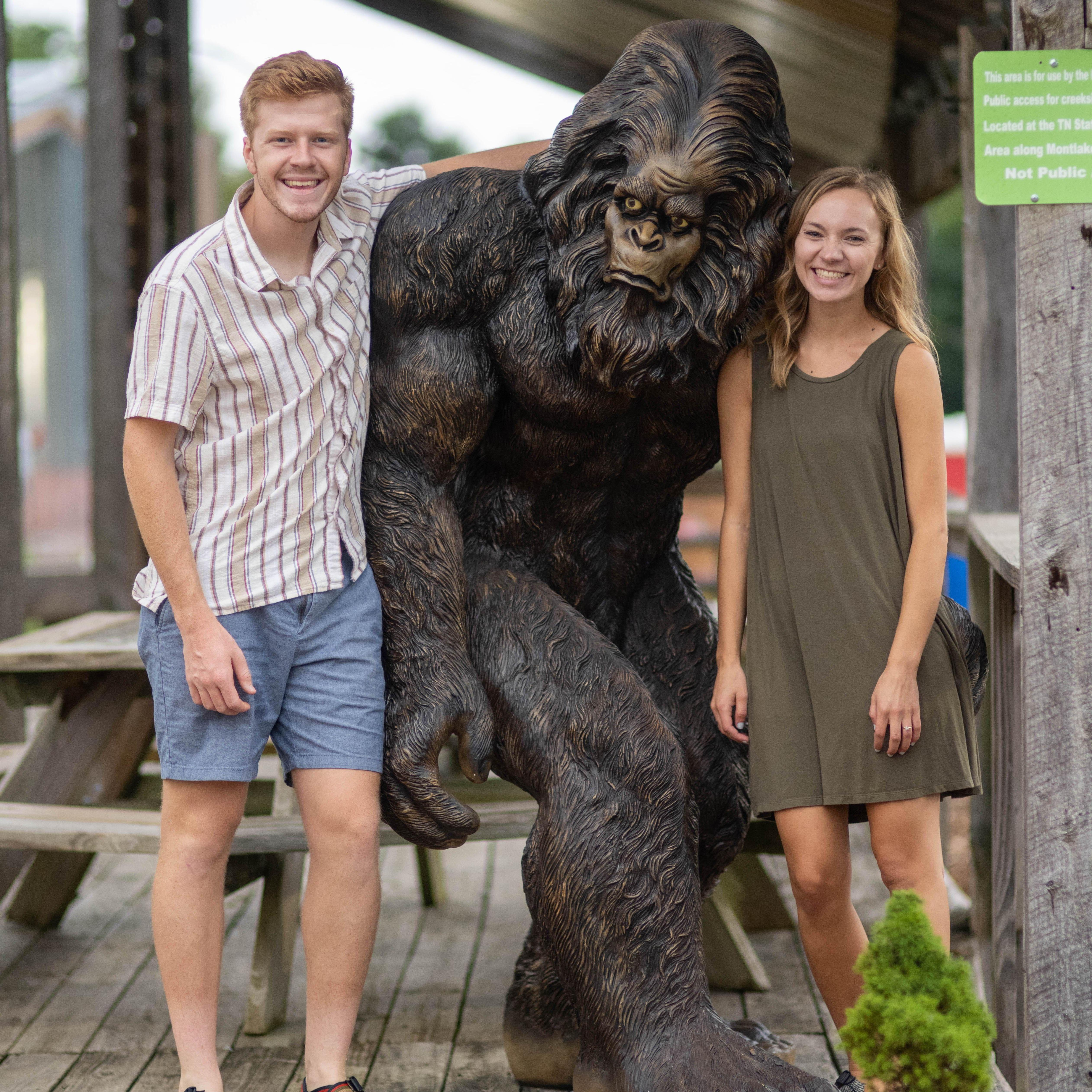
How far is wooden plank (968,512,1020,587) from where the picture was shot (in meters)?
2.41

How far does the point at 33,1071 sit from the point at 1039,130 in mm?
2541

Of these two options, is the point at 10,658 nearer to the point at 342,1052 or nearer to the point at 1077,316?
the point at 342,1052

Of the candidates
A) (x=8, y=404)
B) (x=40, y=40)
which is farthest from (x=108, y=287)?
(x=40, y=40)

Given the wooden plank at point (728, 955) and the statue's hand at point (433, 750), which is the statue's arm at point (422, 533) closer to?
the statue's hand at point (433, 750)

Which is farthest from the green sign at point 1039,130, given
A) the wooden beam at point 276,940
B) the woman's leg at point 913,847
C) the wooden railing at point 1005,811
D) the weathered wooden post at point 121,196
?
the weathered wooden post at point 121,196

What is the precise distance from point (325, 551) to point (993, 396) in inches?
91.5

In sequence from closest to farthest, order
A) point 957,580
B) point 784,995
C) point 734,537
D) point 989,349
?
point 734,537 → point 784,995 → point 989,349 → point 957,580

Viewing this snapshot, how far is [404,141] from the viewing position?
35.6 m

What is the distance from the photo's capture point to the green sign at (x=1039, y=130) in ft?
6.81

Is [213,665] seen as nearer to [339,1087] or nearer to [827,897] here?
[339,1087]

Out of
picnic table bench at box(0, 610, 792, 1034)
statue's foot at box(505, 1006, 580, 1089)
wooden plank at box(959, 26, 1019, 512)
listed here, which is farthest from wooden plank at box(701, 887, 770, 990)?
wooden plank at box(959, 26, 1019, 512)

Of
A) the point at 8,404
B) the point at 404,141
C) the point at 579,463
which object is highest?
the point at 404,141

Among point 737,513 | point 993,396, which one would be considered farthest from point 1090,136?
point 993,396

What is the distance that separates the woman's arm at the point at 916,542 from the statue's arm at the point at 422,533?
646mm
